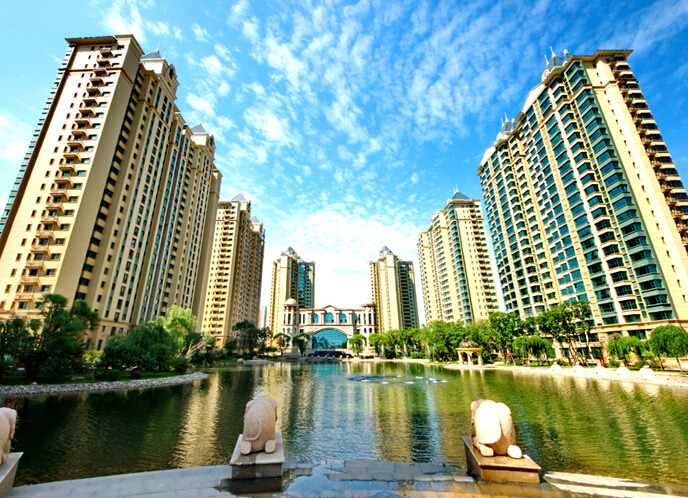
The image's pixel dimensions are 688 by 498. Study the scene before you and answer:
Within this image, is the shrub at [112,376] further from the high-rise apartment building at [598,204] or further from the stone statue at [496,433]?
the high-rise apartment building at [598,204]

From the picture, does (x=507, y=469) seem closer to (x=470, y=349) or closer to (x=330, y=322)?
(x=470, y=349)

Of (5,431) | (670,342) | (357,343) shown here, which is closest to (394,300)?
(357,343)

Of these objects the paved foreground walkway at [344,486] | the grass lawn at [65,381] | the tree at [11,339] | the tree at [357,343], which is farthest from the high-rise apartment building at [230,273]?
the paved foreground walkway at [344,486]

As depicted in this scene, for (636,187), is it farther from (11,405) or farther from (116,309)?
(116,309)

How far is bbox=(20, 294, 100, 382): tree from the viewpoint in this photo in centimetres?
3086

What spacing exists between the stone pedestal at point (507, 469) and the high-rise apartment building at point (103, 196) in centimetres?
6442

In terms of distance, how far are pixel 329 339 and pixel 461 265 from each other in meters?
102

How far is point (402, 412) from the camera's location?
2055 centimetres

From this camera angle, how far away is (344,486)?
8250 millimetres

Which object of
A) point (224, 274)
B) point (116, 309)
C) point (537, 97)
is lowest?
point (116, 309)

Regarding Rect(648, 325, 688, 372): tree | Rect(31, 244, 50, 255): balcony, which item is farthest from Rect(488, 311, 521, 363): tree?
Rect(31, 244, 50, 255): balcony

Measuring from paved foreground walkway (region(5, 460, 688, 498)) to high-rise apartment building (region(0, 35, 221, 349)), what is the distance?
57.4 metres

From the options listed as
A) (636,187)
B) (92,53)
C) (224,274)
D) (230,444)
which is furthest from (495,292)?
(92,53)

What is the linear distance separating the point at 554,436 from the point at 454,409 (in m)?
7.00
